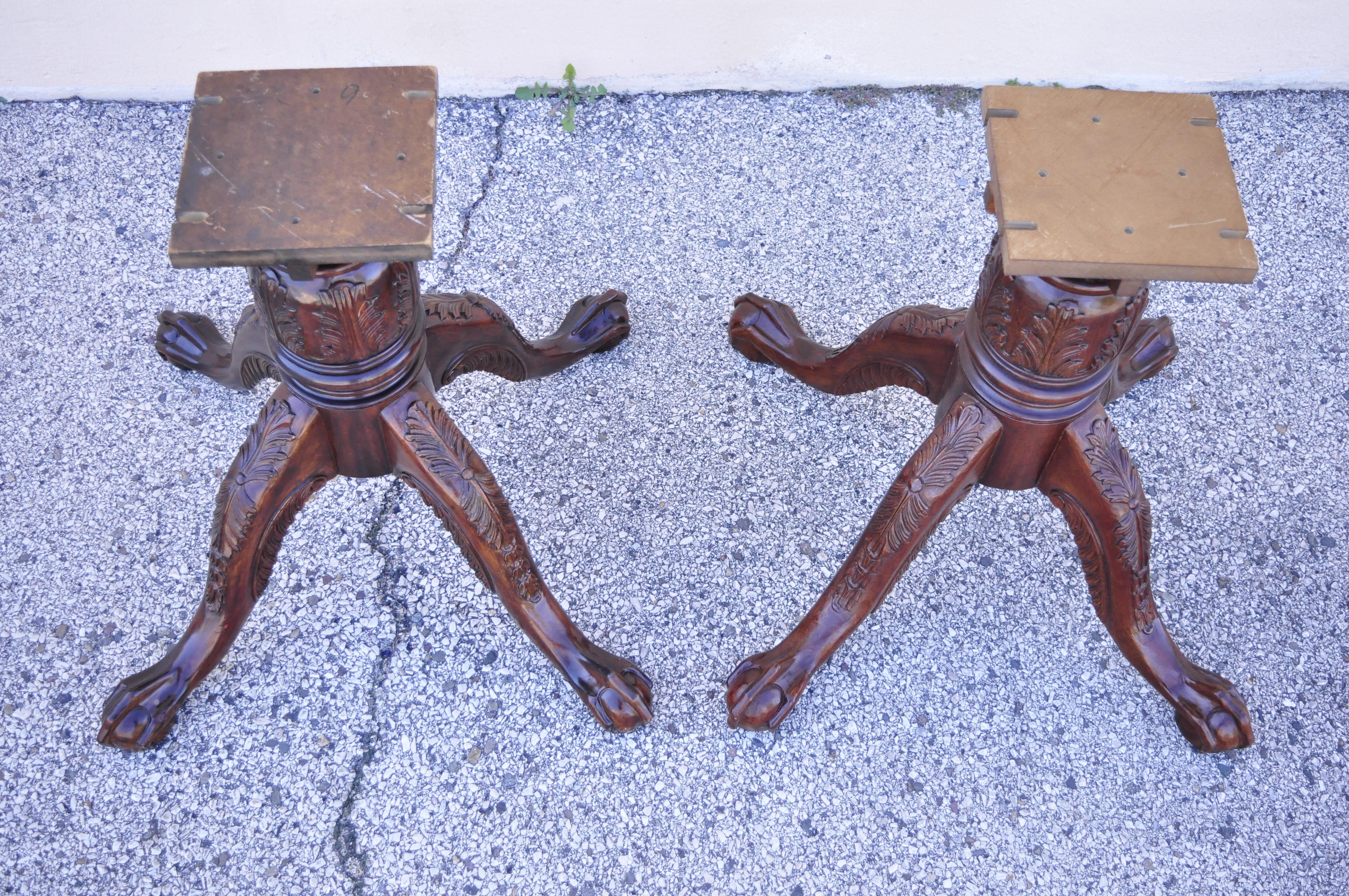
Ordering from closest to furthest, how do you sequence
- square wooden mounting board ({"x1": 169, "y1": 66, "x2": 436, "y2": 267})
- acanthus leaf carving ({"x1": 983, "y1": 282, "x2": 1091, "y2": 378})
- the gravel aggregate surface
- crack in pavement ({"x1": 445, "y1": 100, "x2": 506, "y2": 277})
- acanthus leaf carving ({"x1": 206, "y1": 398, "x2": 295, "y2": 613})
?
1. square wooden mounting board ({"x1": 169, "y1": 66, "x2": 436, "y2": 267})
2. acanthus leaf carving ({"x1": 983, "y1": 282, "x2": 1091, "y2": 378})
3. acanthus leaf carving ({"x1": 206, "y1": 398, "x2": 295, "y2": 613})
4. the gravel aggregate surface
5. crack in pavement ({"x1": 445, "y1": 100, "x2": 506, "y2": 277})

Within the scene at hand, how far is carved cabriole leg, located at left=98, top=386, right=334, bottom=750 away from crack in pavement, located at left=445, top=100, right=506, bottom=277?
74 centimetres

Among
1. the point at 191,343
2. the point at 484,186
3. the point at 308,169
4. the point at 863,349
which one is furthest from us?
the point at 484,186

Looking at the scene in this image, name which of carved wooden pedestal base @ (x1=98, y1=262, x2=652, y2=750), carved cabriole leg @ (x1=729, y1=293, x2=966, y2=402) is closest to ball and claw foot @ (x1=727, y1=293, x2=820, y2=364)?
carved cabriole leg @ (x1=729, y1=293, x2=966, y2=402)

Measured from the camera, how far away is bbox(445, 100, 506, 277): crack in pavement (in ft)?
7.25

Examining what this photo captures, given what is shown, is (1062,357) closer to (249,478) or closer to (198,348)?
(249,478)

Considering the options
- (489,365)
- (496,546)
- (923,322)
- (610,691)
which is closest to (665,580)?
(610,691)

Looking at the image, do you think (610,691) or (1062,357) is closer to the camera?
(1062,357)

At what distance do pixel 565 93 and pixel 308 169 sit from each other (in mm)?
1263

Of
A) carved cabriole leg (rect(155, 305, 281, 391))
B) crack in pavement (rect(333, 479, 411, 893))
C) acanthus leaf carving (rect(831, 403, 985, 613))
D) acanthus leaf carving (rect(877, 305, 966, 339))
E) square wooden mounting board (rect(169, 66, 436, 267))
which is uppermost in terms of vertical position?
square wooden mounting board (rect(169, 66, 436, 267))

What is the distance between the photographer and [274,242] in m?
1.23

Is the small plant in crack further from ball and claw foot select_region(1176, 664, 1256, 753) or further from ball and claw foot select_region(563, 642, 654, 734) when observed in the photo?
ball and claw foot select_region(1176, 664, 1256, 753)

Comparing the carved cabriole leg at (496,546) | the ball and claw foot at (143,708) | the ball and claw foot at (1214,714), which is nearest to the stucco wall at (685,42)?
the carved cabriole leg at (496,546)

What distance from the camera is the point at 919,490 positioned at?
5.07 ft

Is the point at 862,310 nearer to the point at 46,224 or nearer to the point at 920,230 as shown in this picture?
the point at 920,230
